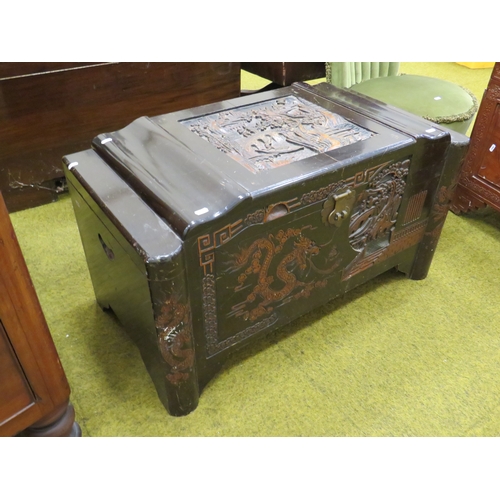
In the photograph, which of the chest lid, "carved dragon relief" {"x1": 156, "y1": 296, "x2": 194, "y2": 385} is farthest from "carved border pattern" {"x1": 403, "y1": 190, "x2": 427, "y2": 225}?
"carved dragon relief" {"x1": 156, "y1": 296, "x2": 194, "y2": 385}

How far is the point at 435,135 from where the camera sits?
115 centimetres

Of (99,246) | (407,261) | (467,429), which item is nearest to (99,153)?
(99,246)

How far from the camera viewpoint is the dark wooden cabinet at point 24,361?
0.72 metres

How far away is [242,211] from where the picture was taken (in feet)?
2.95

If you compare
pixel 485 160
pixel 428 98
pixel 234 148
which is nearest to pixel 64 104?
pixel 234 148

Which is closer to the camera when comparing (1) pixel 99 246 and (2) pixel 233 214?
(2) pixel 233 214

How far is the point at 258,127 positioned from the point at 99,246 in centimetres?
48

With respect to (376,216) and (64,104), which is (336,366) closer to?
(376,216)

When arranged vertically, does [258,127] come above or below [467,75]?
above

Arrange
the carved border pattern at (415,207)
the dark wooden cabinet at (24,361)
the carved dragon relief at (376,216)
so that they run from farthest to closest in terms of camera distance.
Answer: the carved border pattern at (415,207)
the carved dragon relief at (376,216)
the dark wooden cabinet at (24,361)

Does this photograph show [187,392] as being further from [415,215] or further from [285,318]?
[415,215]

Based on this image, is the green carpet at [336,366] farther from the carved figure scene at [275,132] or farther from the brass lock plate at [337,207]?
the carved figure scene at [275,132]

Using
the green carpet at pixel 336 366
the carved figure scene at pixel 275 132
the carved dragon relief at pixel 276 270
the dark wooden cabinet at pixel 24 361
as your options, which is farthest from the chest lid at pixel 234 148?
the green carpet at pixel 336 366

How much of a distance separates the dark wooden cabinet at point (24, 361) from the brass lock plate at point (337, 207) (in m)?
0.61
